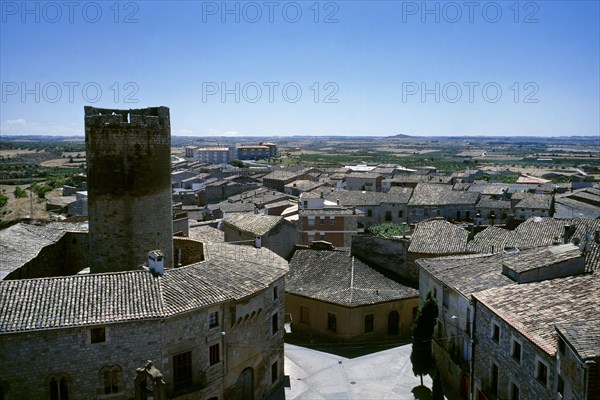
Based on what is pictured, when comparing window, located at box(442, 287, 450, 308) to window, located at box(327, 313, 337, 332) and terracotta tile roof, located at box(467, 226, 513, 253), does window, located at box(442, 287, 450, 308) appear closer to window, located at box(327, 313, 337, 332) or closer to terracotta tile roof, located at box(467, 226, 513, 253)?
window, located at box(327, 313, 337, 332)

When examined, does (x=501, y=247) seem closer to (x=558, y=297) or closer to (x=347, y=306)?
(x=347, y=306)

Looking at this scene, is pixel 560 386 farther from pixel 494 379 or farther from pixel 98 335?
pixel 98 335

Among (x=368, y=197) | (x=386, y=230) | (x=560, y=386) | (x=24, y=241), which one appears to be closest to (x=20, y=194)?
(x=368, y=197)

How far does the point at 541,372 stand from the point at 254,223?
91.4 ft

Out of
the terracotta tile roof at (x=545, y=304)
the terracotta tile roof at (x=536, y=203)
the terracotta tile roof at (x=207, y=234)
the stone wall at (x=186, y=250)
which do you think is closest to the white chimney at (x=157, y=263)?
the stone wall at (x=186, y=250)

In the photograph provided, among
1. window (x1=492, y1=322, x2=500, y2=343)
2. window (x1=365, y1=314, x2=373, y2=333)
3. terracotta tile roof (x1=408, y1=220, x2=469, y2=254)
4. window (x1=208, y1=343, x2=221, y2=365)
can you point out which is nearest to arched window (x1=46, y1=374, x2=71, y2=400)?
window (x1=208, y1=343, x2=221, y2=365)

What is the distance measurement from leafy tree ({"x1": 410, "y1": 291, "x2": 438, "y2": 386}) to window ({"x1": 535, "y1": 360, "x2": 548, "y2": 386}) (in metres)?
9.16

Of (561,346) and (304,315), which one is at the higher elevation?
(561,346)

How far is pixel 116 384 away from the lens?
67.2 feet

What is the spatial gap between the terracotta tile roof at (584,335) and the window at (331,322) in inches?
787

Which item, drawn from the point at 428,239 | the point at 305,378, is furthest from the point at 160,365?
the point at 428,239

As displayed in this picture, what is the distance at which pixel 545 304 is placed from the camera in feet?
68.3

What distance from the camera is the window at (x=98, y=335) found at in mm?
19859

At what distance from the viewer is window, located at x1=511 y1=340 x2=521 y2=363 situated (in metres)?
20.5
